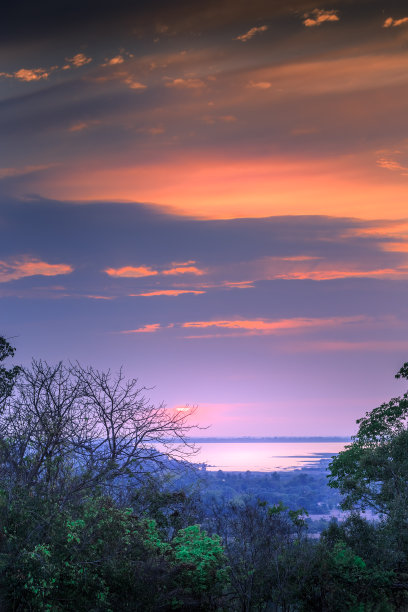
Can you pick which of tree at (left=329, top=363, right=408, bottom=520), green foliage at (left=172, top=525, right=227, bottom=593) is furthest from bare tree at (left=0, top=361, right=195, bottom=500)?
tree at (left=329, top=363, right=408, bottom=520)

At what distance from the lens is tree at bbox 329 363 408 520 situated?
86.6 feet

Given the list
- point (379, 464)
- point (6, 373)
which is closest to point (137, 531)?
point (379, 464)

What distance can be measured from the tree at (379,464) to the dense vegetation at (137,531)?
2.84 metres

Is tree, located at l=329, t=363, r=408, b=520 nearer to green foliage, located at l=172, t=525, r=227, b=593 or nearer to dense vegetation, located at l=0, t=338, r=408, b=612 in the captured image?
dense vegetation, located at l=0, t=338, r=408, b=612

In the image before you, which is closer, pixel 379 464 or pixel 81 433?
pixel 81 433

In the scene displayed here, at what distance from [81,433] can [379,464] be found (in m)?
16.7

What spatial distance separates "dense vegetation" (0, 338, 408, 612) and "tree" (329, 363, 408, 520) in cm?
284

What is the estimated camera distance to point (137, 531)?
14969 millimetres

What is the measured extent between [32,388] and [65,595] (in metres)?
7.09

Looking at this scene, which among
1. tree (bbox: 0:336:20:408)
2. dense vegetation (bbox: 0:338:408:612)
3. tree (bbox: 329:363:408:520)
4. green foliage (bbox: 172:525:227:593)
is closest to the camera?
dense vegetation (bbox: 0:338:408:612)

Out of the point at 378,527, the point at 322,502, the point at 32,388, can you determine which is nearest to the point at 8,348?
the point at 32,388

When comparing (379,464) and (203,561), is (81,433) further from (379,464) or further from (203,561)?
(379,464)

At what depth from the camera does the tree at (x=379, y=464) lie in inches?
1040

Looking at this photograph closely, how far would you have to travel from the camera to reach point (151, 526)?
625 inches
